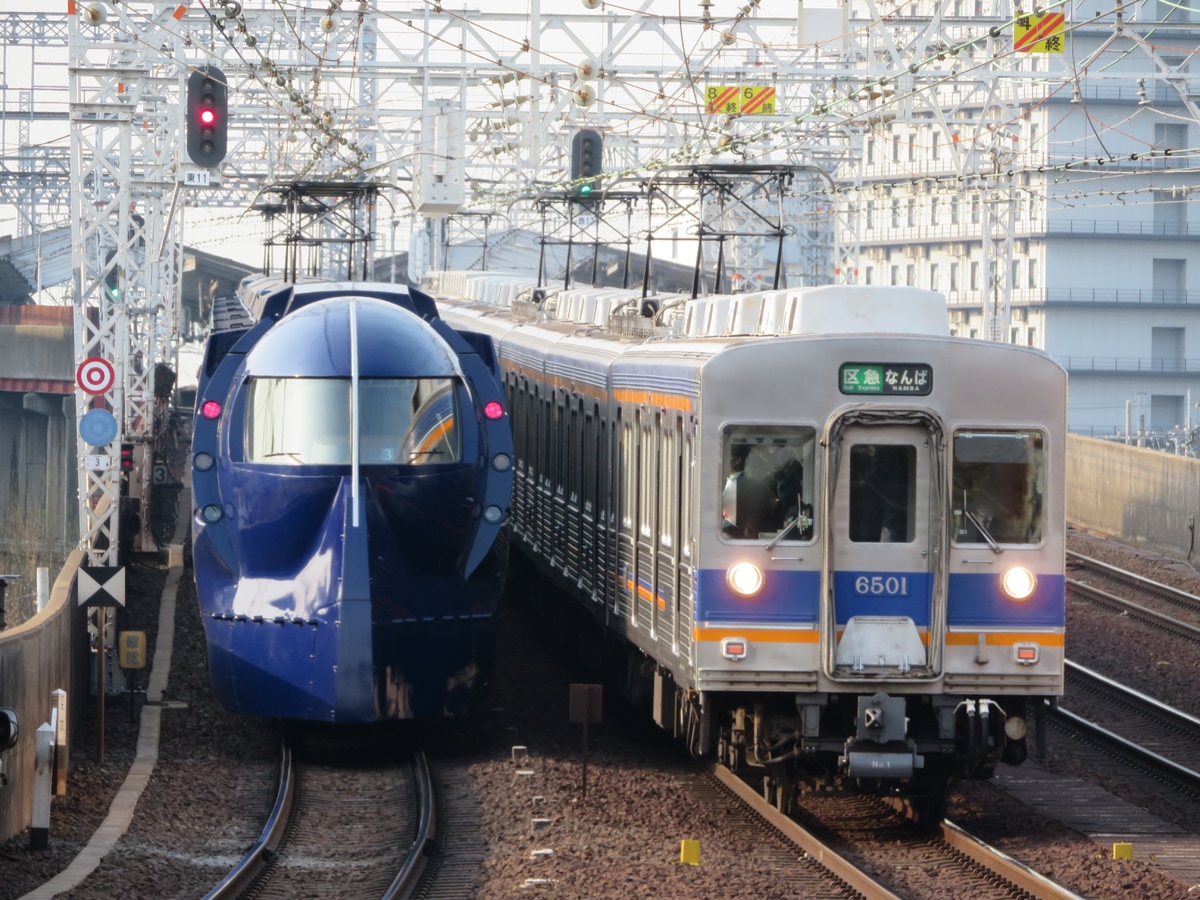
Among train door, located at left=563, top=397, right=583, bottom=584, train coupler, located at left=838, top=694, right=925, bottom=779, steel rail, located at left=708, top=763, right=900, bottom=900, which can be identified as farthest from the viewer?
train door, located at left=563, top=397, right=583, bottom=584

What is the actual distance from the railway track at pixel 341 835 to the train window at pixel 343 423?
238 centimetres

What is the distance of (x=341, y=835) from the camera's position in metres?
12.6

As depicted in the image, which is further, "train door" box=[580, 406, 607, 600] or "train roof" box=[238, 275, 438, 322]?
"train door" box=[580, 406, 607, 600]

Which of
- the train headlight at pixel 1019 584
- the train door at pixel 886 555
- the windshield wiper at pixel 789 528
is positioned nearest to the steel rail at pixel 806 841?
the train door at pixel 886 555

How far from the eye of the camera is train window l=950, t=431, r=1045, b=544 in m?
11.8

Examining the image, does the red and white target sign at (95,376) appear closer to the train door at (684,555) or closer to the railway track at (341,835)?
the railway track at (341,835)

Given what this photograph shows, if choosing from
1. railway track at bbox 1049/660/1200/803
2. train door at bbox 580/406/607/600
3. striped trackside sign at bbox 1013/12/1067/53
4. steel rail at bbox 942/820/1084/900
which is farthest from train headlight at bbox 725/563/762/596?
striped trackside sign at bbox 1013/12/1067/53

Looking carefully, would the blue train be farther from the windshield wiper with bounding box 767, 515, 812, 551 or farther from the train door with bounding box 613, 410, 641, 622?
the windshield wiper with bounding box 767, 515, 812, 551

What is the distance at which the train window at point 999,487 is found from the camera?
11750 mm

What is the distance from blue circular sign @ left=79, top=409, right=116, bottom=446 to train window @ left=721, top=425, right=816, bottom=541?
11273mm

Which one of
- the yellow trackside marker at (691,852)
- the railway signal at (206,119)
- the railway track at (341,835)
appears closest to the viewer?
the railway track at (341,835)

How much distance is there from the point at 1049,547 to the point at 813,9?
2015cm

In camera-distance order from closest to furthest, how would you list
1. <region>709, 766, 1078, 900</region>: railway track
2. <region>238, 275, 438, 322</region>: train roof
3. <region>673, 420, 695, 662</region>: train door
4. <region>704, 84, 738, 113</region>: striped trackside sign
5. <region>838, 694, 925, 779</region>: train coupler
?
<region>709, 766, 1078, 900</region>: railway track < <region>838, 694, 925, 779</region>: train coupler < <region>673, 420, 695, 662</region>: train door < <region>238, 275, 438, 322</region>: train roof < <region>704, 84, 738, 113</region>: striped trackside sign

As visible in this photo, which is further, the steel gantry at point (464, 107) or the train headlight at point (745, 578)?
the steel gantry at point (464, 107)
